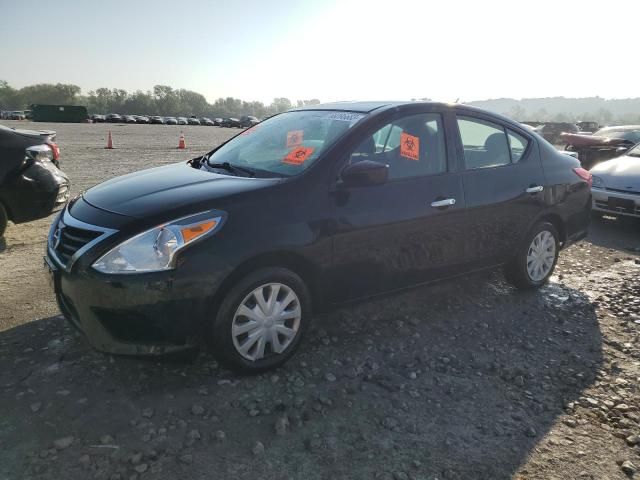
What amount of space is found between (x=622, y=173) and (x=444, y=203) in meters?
5.16

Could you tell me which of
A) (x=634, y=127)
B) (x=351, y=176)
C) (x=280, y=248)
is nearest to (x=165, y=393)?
(x=280, y=248)

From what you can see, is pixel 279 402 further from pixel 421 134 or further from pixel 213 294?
pixel 421 134

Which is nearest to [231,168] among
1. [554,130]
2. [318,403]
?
[318,403]

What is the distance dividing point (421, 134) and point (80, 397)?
2.87 m

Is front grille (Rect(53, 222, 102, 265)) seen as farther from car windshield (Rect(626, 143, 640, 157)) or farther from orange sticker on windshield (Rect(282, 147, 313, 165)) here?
car windshield (Rect(626, 143, 640, 157))

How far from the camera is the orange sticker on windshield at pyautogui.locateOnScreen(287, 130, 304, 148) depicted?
3.59 m

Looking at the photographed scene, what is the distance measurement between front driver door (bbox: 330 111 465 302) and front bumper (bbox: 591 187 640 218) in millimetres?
4489

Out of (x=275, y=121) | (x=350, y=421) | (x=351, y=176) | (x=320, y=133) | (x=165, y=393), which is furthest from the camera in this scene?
(x=275, y=121)

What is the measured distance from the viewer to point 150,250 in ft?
8.82

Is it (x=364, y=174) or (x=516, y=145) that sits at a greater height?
(x=516, y=145)

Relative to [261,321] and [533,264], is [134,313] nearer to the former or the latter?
[261,321]

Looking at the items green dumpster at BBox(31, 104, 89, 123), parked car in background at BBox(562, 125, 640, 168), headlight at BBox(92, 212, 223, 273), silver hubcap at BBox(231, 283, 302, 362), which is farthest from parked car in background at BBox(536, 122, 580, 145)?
green dumpster at BBox(31, 104, 89, 123)

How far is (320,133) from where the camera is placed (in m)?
3.57

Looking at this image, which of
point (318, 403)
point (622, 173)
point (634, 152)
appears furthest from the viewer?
point (634, 152)
